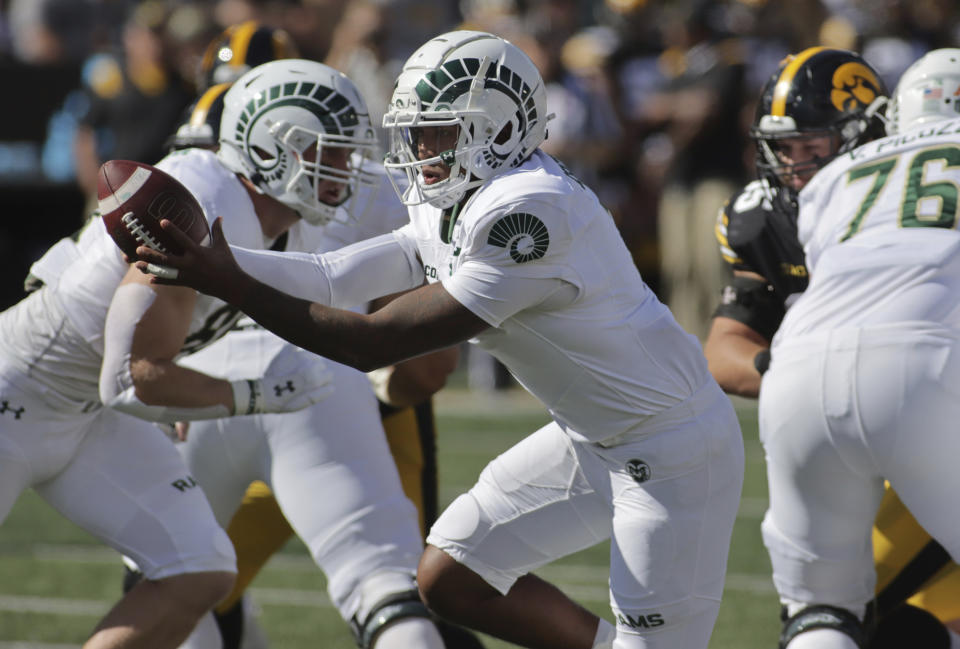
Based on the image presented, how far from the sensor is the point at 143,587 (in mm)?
3438

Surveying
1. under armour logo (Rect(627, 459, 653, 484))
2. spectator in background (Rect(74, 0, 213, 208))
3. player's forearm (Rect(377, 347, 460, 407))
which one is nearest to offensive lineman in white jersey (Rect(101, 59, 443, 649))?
player's forearm (Rect(377, 347, 460, 407))

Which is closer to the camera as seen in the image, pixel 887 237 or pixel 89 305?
pixel 887 237

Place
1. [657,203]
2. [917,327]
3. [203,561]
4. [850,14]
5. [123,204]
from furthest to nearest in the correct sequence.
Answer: [657,203], [850,14], [203,561], [917,327], [123,204]

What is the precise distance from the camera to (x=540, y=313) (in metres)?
2.99

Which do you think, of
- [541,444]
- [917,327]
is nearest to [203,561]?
[541,444]

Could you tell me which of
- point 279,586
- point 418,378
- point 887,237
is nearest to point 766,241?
point 887,237

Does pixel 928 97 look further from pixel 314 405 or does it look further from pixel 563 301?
pixel 314 405

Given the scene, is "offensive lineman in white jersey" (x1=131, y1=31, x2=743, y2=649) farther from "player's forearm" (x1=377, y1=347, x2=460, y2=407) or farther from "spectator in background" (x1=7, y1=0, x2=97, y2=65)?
"spectator in background" (x1=7, y1=0, x2=97, y2=65)

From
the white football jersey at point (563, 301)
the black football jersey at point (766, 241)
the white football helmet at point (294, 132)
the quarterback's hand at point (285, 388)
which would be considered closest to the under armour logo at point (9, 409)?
the quarterback's hand at point (285, 388)

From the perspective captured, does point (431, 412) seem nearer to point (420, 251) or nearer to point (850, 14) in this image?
point (420, 251)

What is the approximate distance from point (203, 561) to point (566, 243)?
4.02 ft

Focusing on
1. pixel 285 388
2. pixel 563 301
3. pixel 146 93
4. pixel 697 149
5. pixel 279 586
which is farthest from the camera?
pixel 697 149

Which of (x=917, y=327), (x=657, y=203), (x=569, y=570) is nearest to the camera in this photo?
(x=917, y=327)

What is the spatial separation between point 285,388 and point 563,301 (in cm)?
79
